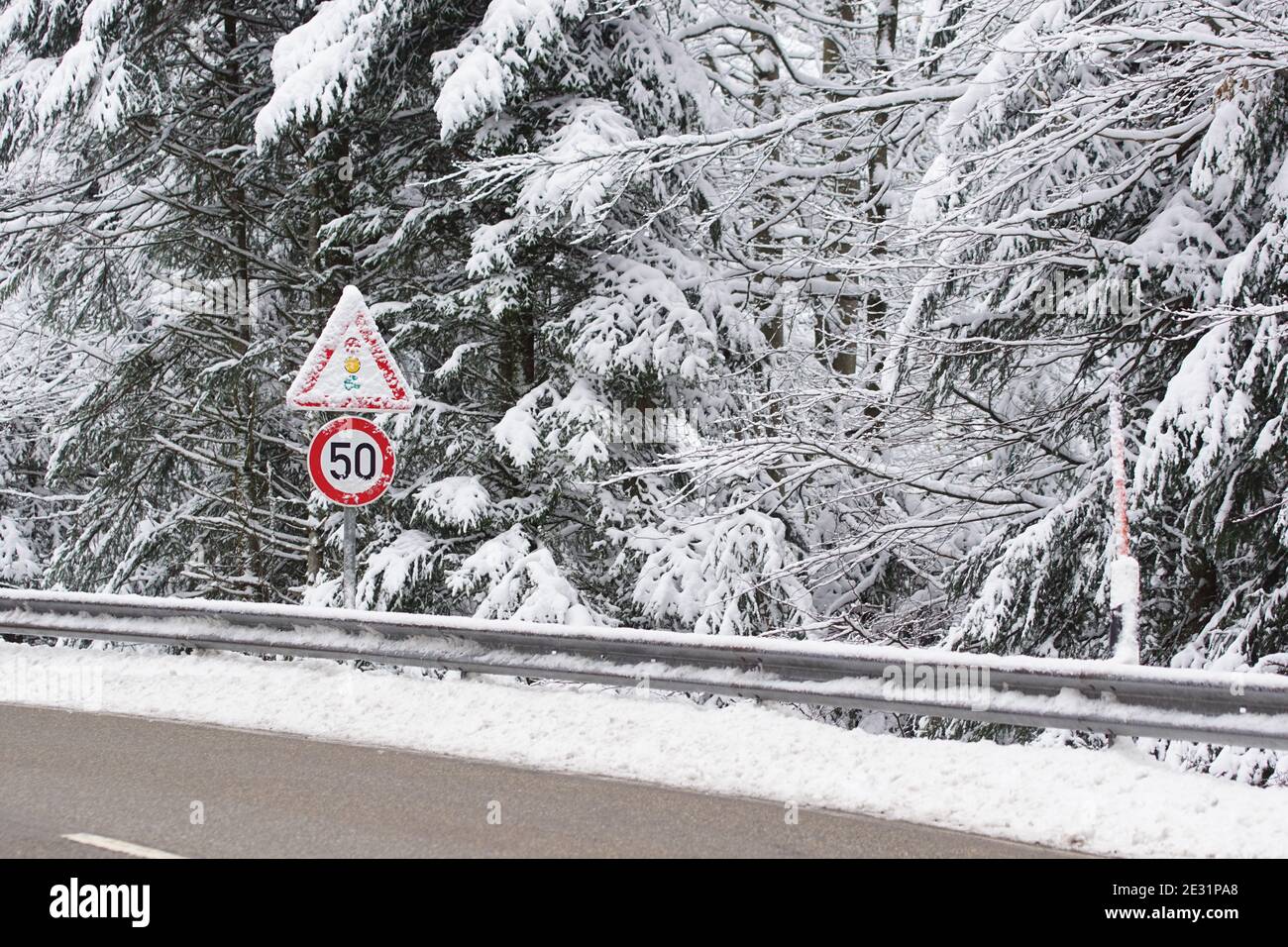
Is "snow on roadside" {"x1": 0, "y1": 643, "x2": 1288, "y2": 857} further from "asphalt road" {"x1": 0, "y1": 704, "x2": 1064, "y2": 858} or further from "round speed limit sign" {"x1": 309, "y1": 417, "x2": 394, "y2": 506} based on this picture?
"round speed limit sign" {"x1": 309, "y1": 417, "x2": 394, "y2": 506}

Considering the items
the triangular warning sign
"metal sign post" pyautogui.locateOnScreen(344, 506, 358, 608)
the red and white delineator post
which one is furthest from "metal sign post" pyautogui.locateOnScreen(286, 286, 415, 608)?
the red and white delineator post

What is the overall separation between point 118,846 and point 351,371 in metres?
4.69

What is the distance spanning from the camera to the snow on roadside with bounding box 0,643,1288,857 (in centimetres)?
647

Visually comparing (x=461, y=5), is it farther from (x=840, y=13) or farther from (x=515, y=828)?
(x=515, y=828)

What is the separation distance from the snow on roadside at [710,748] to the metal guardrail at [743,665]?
0.72 feet

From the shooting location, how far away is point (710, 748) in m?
8.22

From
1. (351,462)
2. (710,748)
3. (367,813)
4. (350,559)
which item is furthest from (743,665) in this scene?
(350,559)

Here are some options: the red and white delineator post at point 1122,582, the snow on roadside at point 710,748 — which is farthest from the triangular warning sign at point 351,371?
the red and white delineator post at point 1122,582

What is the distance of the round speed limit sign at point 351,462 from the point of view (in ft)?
33.3

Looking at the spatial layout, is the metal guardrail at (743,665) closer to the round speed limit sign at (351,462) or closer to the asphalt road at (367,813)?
the round speed limit sign at (351,462)

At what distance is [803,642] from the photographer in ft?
27.0

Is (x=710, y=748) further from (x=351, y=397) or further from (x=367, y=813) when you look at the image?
(x=351, y=397)

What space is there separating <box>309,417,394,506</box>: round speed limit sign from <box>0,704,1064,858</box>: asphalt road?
2.09m
